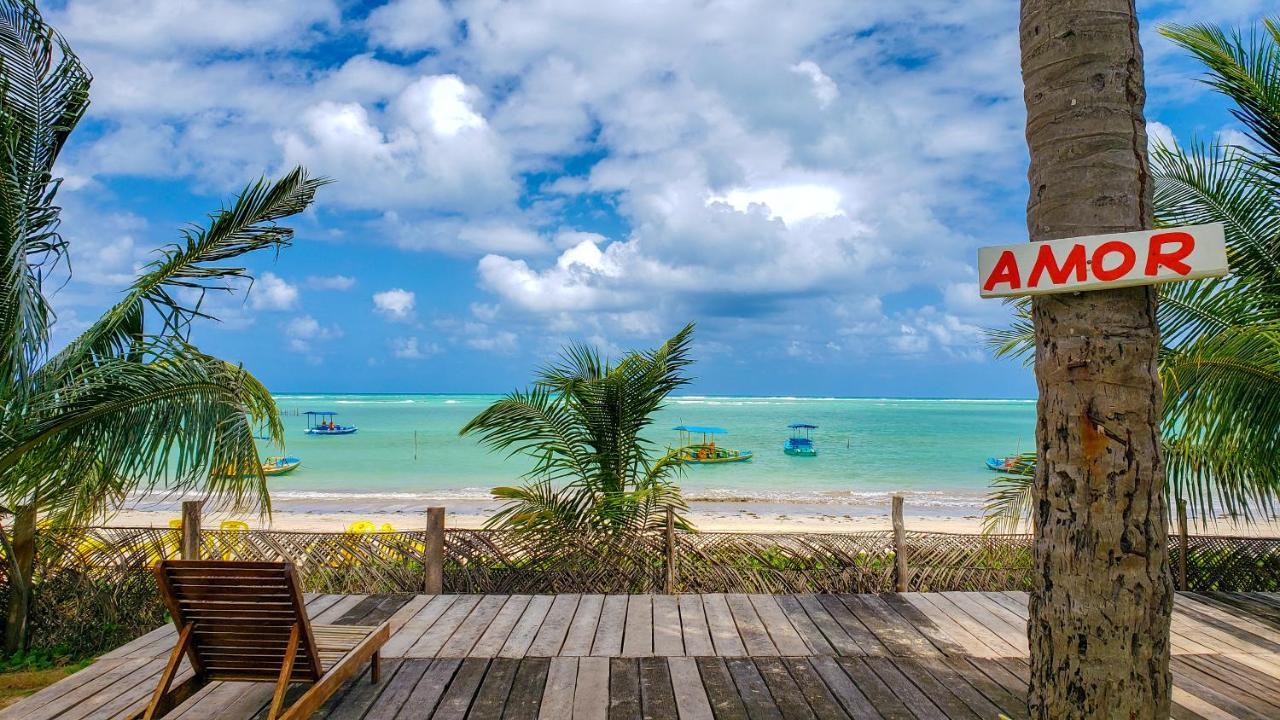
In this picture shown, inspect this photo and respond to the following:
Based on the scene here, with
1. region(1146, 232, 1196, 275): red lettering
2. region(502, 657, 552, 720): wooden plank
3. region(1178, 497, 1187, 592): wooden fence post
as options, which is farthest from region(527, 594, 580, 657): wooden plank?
region(1178, 497, 1187, 592): wooden fence post

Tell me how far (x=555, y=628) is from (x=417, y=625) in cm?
89

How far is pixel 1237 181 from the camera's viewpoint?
497cm

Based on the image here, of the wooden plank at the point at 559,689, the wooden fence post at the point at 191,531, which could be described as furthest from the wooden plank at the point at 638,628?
the wooden fence post at the point at 191,531

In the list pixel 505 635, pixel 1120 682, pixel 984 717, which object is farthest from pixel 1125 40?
pixel 505 635

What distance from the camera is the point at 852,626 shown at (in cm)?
455

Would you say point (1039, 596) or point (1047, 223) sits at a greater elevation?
point (1047, 223)

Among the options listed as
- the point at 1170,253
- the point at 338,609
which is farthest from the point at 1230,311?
the point at 338,609

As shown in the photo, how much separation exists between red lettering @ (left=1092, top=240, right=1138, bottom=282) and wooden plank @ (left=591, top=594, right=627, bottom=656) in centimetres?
316

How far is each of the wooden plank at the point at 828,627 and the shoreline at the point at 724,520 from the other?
997cm

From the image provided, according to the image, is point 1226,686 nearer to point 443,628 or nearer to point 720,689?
point 720,689

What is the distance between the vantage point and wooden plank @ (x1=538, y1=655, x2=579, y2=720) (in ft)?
10.7

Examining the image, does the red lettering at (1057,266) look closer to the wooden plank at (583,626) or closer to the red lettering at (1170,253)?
the red lettering at (1170,253)

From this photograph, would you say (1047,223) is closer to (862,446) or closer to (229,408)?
(229,408)

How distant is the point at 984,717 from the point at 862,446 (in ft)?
125
